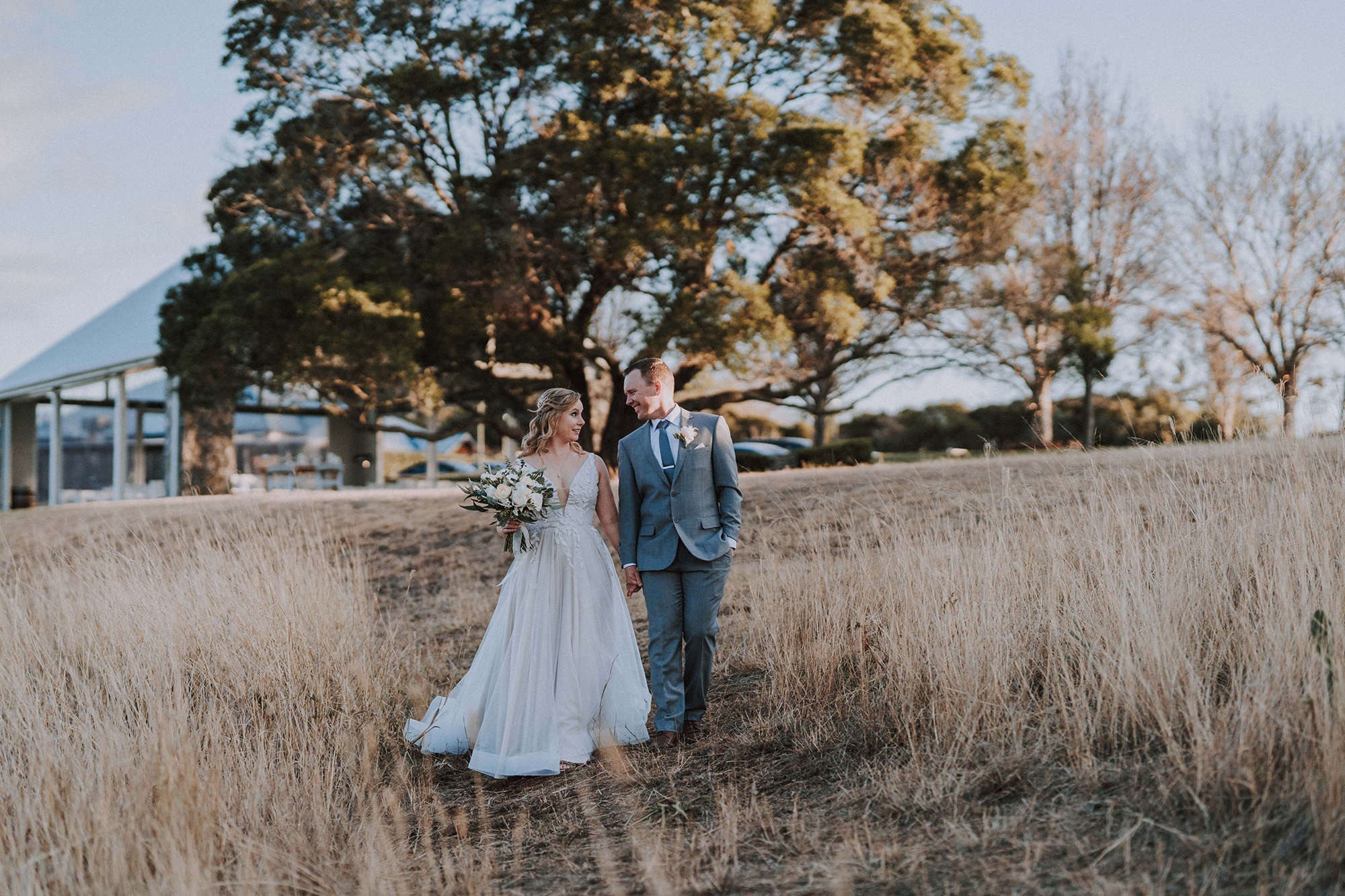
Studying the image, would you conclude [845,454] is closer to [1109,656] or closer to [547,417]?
[547,417]

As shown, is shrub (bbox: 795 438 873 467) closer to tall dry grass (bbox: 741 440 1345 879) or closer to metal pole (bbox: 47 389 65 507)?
tall dry grass (bbox: 741 440 1345 879)

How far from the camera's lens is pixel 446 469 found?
113 ft

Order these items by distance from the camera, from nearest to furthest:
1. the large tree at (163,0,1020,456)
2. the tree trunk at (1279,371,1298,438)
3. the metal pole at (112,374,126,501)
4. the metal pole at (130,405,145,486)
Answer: the tree trunk at (1279,371,1298,438), the large tree at (163,0,1020,456), the metal pole at (112,374,126,501), the metal pole at (130,405,145,486)

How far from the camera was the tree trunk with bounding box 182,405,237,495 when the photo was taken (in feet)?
69.8

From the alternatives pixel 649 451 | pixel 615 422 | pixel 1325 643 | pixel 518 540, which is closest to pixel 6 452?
pixel 615 422

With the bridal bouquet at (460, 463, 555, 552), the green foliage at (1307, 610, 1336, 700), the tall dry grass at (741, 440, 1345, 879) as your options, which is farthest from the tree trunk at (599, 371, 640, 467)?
the green foliage at (1307, 610, 1336, 700)

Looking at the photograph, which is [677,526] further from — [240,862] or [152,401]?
[152,401]

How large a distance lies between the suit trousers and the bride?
302 millimetres

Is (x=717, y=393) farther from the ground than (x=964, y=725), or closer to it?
farther from the ground

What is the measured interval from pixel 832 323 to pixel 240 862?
1358 centimetres

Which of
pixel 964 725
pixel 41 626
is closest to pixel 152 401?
pixel 41 626

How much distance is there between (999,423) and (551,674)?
2502 cm

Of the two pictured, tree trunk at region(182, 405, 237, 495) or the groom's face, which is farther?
tree trunk at region(182, 405, 237, 495)

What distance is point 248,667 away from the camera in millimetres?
5777
